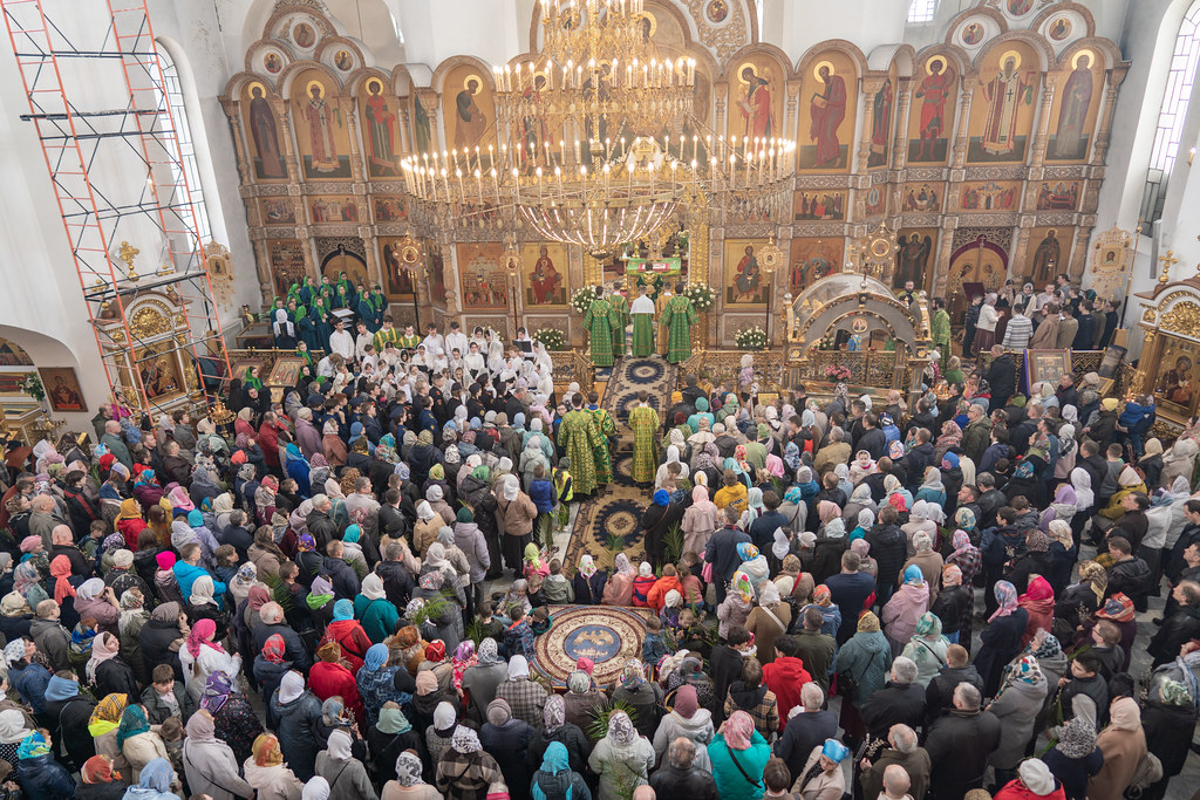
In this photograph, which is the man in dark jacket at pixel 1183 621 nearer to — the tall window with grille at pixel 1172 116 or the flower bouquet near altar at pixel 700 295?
the flower bouquet near altar at pixel 700 295

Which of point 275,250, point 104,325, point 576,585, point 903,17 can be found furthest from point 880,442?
point 275,250

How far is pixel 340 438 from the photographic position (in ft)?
35.7

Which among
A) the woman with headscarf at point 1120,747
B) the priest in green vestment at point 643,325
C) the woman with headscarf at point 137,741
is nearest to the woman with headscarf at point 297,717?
the woman with headscarf at point 137,741

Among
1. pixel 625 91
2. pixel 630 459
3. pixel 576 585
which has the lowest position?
pixel 630 459

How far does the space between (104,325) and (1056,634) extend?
14775mm

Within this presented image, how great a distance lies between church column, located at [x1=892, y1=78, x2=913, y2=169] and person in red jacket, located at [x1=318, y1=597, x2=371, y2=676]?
15610mm

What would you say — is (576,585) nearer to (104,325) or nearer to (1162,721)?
(1162,721)

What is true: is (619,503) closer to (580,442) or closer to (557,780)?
(580,442)

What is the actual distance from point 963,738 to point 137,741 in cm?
579

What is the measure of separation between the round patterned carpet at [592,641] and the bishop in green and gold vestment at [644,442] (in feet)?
13.6

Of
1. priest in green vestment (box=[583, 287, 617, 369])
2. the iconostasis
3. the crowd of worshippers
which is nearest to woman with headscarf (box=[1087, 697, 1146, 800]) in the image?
the crowd of worshippers

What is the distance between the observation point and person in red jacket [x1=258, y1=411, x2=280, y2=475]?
1066cm

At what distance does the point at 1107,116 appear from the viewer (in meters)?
16.4

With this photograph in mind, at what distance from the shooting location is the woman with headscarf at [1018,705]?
557cm
